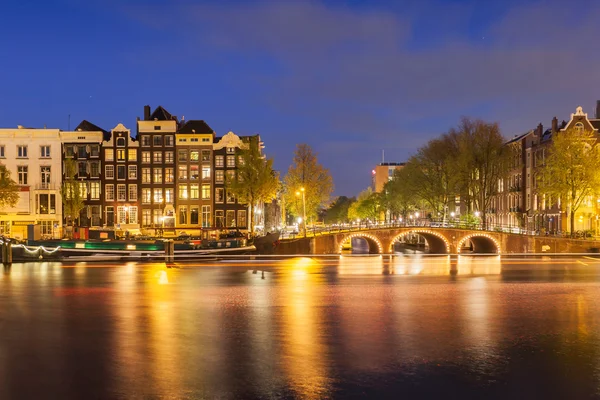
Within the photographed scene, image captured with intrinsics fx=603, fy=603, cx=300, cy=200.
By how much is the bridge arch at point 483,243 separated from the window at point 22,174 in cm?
5614

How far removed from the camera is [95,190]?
79.6 metres

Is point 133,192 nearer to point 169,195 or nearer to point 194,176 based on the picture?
point 169,195

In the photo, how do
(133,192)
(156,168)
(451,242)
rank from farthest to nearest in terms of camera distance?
1. (156,168)
2. (133,192)
3. (451,242)

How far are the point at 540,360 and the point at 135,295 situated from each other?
57.3 ft

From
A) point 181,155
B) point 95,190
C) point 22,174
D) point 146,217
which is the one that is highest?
point 181,155

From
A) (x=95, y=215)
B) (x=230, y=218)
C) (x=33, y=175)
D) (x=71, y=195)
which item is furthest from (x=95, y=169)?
(x=230, y=218)

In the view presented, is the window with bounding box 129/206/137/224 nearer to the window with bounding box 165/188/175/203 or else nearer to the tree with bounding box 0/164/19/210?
the window with bounding box 165/188/175/203

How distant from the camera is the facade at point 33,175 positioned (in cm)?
7912

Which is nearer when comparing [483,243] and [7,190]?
[7,190]

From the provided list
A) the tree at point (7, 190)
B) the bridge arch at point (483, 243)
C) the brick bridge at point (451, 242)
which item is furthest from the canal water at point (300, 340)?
the tree at point (7, 190)

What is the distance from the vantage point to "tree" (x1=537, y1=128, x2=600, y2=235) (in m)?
65.8

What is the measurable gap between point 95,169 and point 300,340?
6890 centimetres

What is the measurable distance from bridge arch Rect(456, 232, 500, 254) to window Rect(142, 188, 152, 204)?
39.8m

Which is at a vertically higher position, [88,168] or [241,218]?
[88,168]
